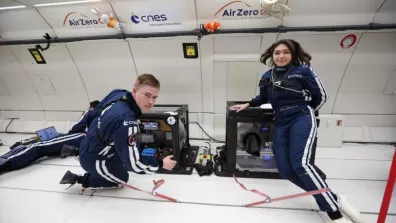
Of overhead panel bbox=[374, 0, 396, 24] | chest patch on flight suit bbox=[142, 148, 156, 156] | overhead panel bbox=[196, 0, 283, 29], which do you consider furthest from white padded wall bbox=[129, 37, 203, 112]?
overhead panel bbox=[374, 0, 396, 24]

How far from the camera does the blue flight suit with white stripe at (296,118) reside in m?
1.75

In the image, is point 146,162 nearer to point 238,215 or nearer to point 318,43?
point 238,215

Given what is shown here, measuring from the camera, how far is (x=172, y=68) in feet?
10.8

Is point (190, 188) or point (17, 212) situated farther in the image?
point (190, 188)

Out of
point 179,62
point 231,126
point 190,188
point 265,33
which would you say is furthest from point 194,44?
point 190,188

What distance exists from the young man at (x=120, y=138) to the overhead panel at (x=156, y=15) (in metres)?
1.45

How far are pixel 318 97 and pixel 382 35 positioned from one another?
1.94m

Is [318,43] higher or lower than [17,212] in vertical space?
higher

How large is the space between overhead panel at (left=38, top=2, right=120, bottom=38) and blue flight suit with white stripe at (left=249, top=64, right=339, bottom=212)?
2.62 m

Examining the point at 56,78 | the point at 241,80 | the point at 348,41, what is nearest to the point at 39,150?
the point at 56,78

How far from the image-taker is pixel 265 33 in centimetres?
273

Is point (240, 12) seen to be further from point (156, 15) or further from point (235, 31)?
point (156, 15)

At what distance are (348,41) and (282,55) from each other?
1.69 metres

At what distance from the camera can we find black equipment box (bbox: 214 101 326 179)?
2.25 m
